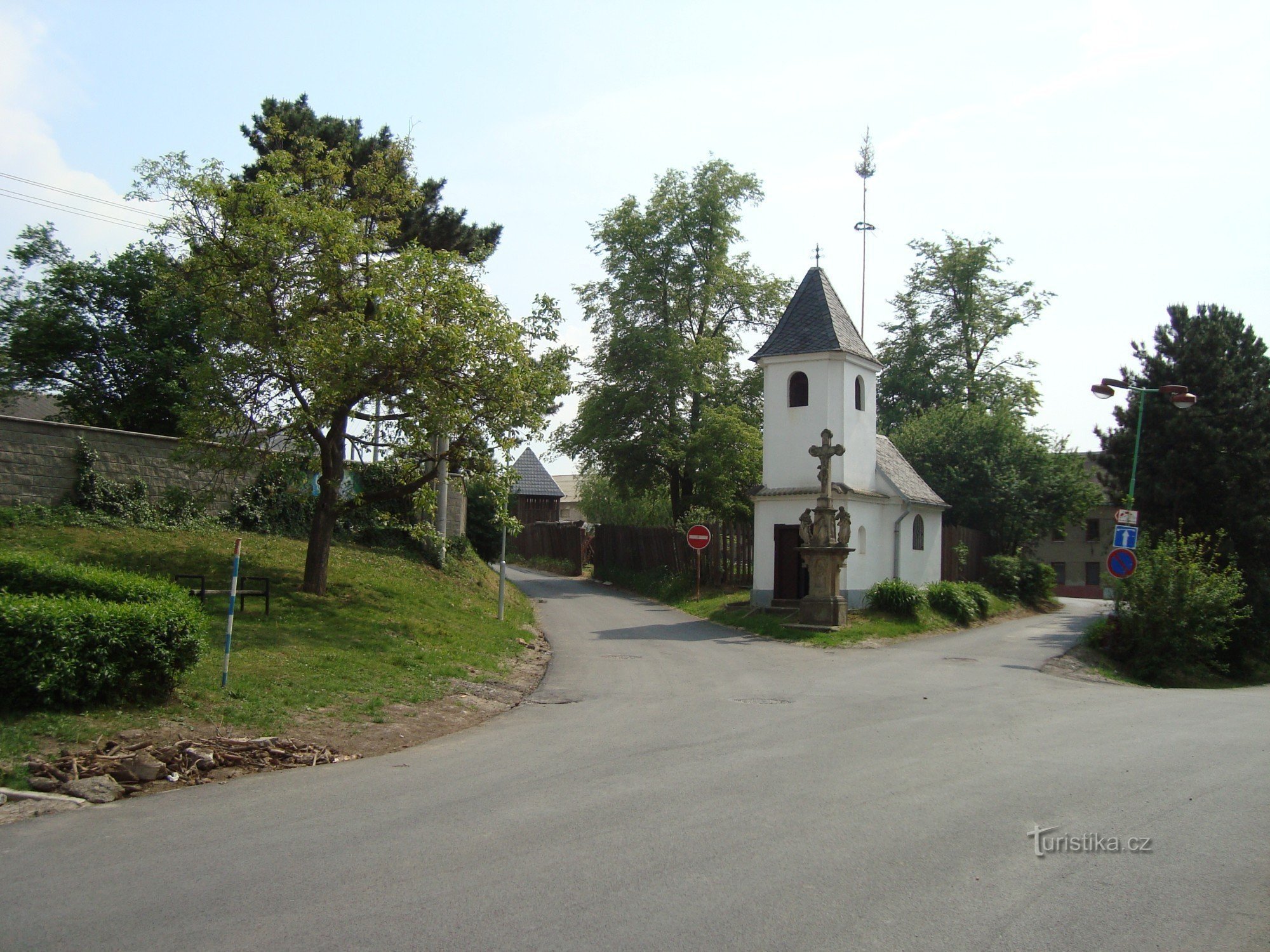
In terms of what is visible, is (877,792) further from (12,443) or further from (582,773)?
(12,443)

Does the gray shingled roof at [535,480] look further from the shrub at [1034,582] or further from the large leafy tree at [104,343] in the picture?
the large leafy tree at [104,343]

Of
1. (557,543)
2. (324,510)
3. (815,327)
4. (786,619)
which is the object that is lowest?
(786,619)

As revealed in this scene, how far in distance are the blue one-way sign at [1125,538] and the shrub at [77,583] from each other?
18.8 metres

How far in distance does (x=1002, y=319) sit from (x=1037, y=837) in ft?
148

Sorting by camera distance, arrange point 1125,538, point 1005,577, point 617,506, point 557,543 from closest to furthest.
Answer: point 1125,538
point 1005,577
point 557,543
point 617,506

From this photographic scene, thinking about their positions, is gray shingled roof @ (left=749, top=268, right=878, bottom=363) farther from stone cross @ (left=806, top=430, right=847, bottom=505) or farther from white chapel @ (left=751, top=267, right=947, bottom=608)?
stone cross @ (left=806, top=430, right=847, bottom=505)

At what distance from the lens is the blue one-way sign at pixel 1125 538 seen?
21.1 m

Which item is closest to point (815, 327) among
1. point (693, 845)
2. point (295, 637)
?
point (295, 637)

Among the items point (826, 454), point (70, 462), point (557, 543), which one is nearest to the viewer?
point (70, 462)

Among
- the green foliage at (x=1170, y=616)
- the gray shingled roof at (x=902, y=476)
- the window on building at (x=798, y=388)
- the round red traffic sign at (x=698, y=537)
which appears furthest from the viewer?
the gray shingled roof at (x=902, y=476)

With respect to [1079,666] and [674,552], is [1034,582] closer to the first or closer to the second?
[674,552]

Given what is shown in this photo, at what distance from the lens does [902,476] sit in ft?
97.3

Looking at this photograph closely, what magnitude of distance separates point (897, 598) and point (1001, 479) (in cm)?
1223

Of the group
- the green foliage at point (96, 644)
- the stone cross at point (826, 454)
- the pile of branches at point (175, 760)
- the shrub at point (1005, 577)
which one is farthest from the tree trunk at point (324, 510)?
the shrub at point (1005, 577)
